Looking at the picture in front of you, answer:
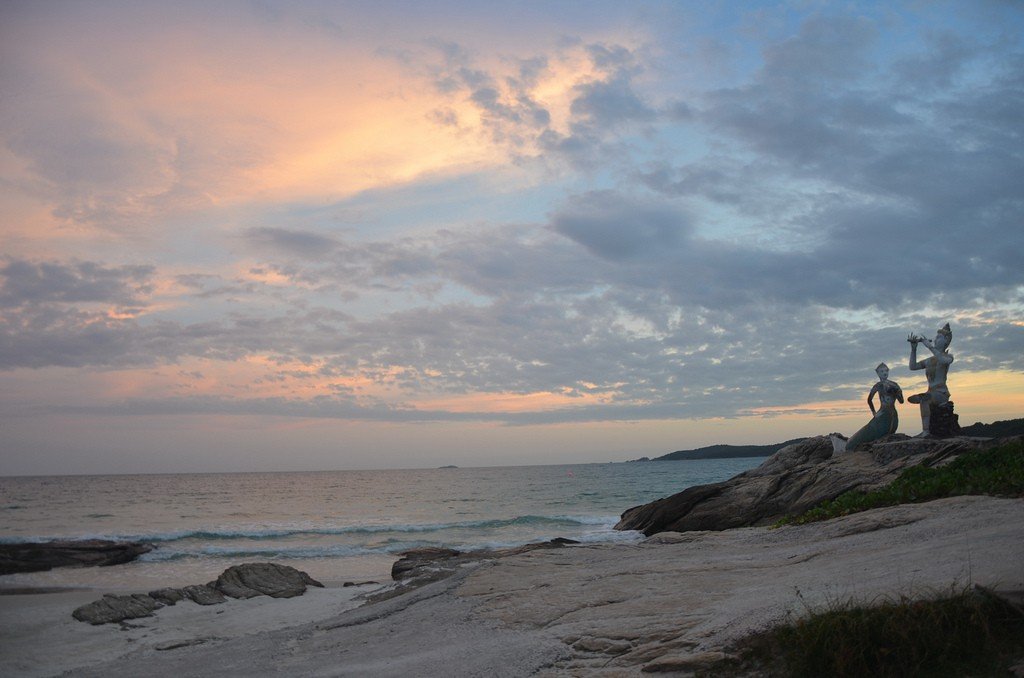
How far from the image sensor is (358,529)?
39.6 metres

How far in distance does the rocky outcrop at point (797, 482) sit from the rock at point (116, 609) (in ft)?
52.5

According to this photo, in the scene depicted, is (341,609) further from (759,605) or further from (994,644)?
(994,644)

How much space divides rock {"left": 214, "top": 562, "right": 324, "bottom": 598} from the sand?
2502 millimetres

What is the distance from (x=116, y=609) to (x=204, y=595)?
6.66 ft

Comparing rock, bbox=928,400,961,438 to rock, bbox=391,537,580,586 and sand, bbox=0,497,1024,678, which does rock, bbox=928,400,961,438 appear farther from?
rock, bbox=391,537,580,586

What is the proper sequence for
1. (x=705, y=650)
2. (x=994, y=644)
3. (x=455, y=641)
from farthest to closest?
(x=455, y=641) < (x=705, y=650) < (x=994, y=644)

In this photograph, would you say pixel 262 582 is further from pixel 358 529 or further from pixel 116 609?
pixel 358 529

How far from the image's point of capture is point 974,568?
6699mm

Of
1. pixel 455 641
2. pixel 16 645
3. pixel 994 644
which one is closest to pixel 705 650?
pixel 994 644

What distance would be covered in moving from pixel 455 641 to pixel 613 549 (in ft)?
18.9

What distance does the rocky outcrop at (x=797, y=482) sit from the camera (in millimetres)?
18875

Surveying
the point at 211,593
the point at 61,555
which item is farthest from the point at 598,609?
A: the point at 61,555

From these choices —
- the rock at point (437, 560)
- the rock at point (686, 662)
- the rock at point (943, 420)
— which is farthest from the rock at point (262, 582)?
the rock at point (943, 420)

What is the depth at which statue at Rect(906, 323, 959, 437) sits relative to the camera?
21.0 m
